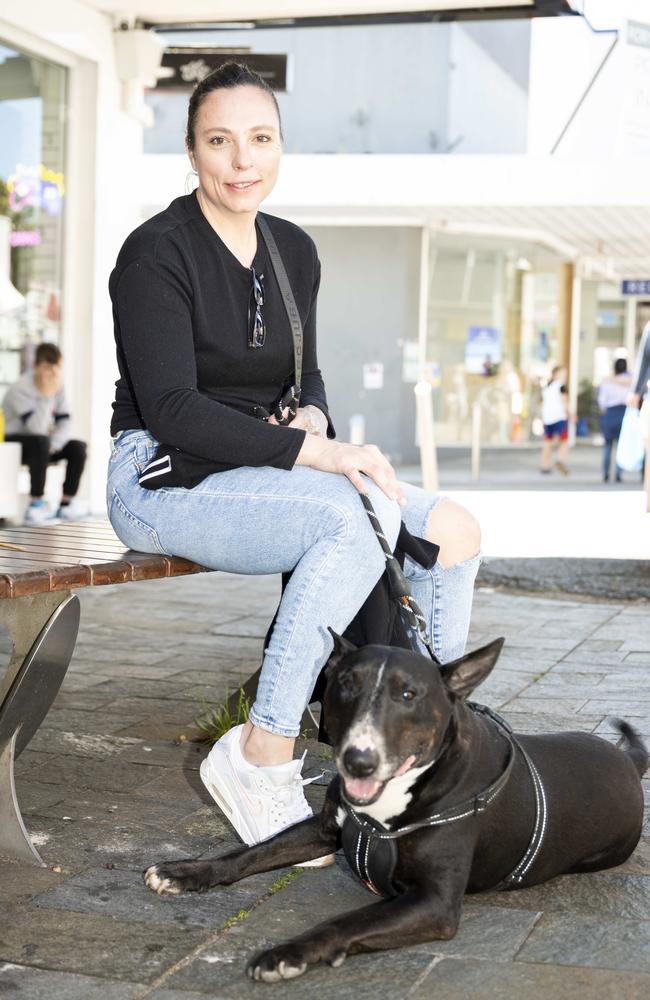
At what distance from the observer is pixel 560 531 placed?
10695 millimetres

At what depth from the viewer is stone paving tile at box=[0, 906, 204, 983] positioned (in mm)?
2457

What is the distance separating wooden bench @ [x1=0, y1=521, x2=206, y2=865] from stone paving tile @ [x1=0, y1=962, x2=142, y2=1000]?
642 mm

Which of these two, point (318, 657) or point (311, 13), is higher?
point (311, 13)

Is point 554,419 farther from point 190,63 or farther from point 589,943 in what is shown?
point 589,943


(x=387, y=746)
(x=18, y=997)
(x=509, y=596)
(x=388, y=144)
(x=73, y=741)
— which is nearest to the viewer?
(x=18, y=997)

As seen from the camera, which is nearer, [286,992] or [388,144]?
[286,992]

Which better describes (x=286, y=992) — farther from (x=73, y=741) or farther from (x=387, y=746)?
(x=73, y=741)

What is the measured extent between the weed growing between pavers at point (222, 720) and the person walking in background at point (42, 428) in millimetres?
6128

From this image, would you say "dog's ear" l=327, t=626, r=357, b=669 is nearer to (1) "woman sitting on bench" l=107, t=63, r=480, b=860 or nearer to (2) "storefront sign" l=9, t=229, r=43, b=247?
(1) "woman sitting on bench" l=107, t=63, r=480, b=860

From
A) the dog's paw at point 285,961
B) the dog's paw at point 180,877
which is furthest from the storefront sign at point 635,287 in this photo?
the dog's paw at point 285,961

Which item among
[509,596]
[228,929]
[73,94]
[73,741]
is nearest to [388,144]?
[73,94]

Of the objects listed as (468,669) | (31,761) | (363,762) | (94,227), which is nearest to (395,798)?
(363,762)

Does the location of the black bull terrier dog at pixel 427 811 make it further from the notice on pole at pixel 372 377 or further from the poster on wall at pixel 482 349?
the poster on wall at pixel 482 349

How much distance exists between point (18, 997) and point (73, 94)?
9407 millimetres
